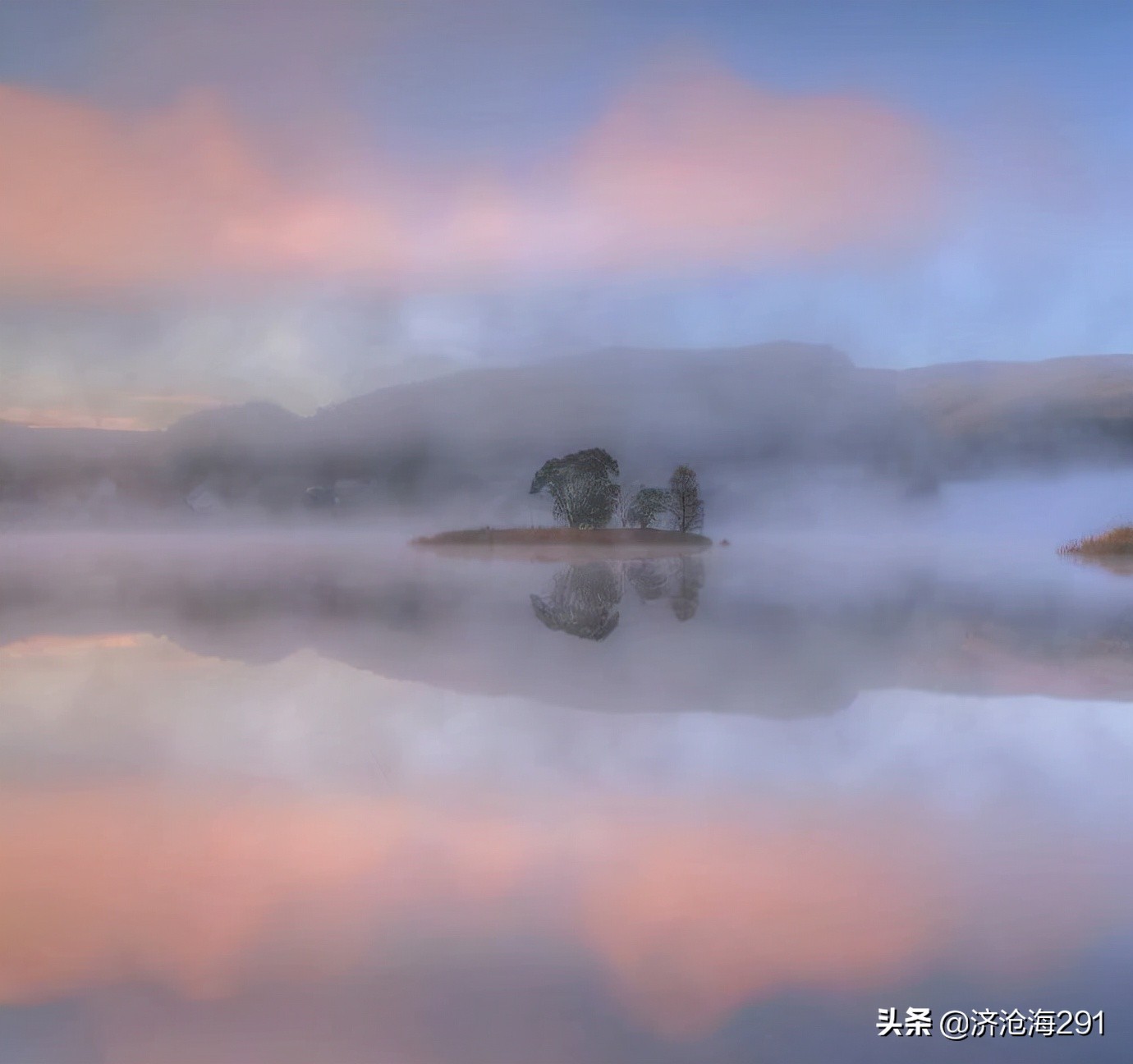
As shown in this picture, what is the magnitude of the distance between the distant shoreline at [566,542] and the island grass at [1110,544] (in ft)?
40.9

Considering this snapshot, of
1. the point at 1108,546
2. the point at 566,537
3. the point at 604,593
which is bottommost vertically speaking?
the point at 604,593

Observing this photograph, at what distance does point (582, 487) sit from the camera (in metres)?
32.8

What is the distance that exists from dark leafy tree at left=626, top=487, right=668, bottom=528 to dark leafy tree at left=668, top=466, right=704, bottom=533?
42 centimetres

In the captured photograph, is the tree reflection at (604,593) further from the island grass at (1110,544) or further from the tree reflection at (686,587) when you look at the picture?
the island grass at (1110,544)

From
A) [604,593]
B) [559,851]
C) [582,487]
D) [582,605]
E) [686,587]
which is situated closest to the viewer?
[559,851]

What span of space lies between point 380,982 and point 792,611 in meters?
9.77

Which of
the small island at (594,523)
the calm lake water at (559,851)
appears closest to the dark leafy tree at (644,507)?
the small island at (594,523)

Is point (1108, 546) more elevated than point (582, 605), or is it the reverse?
point (1108, 546)

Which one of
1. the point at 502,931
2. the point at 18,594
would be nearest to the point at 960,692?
the point at 502,931

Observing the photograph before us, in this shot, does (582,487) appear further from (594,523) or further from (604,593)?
(604,593)

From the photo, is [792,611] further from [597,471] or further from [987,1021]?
[597,471]

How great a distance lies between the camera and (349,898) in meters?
3.54

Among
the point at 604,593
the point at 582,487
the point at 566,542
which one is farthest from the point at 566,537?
the point at 604,593

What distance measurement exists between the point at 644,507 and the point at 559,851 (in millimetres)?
30976
